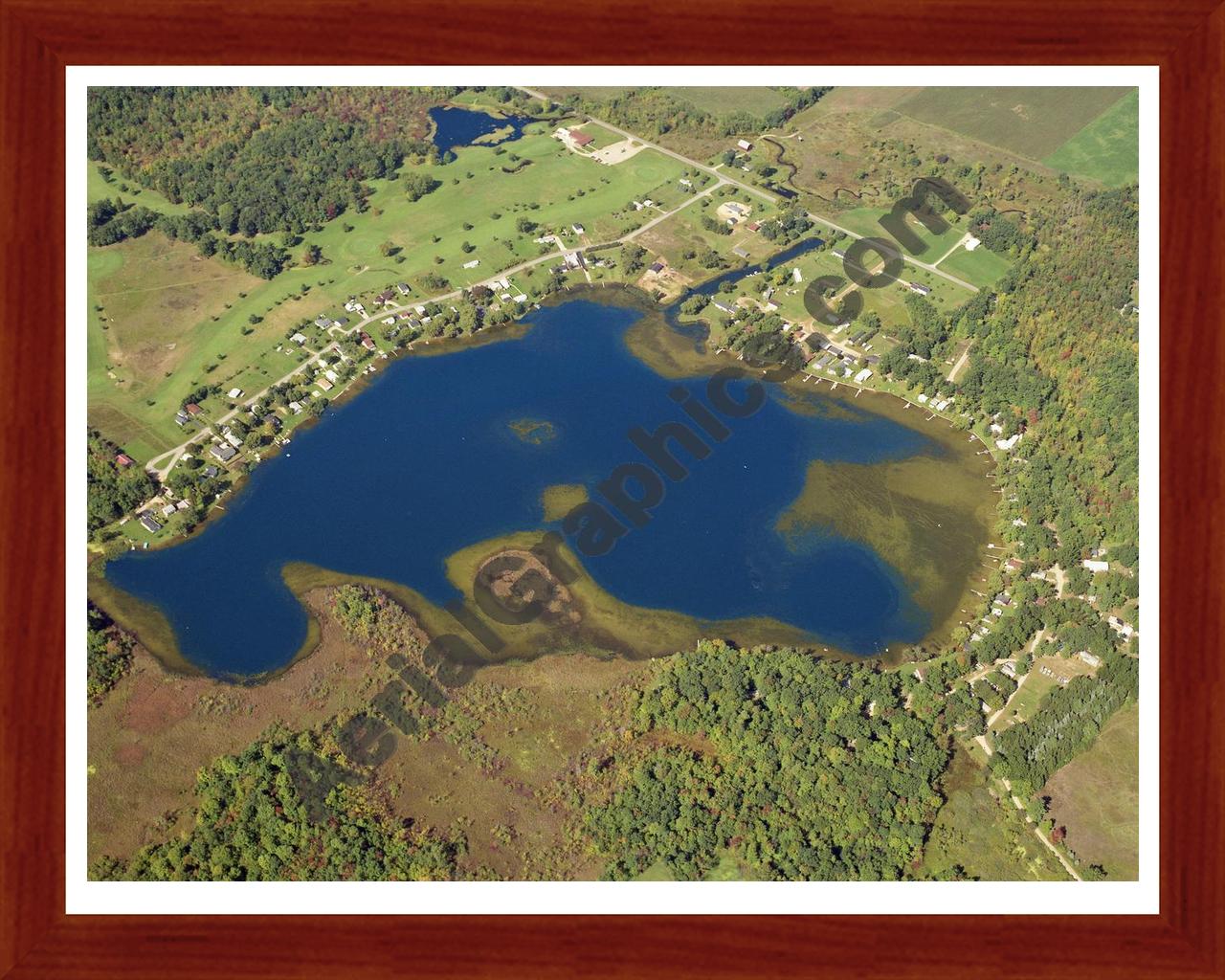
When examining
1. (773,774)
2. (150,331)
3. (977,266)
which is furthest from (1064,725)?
(150,331)

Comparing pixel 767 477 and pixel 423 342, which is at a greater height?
pixel 423 342

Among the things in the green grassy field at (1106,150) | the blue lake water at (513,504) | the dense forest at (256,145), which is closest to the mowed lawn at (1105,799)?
the blue lake water at (513,504)

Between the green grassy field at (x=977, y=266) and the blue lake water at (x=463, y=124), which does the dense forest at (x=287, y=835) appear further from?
the blue lake water at (x=463, y=124)

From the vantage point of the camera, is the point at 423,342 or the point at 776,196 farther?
the point at 776,196

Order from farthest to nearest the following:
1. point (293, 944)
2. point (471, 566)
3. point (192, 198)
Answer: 1. point (192, 198)
2. point (471, 566)
3. point (293, 944)

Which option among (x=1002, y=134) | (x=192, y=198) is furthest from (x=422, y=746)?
(x=1002, y=134)

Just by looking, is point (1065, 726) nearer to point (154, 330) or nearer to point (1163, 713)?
point (1163, 713)
